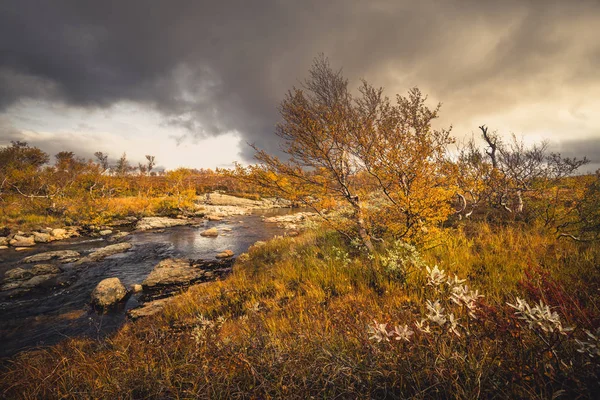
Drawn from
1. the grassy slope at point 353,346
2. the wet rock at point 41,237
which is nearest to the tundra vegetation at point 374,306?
the grassy slope at point 353,346

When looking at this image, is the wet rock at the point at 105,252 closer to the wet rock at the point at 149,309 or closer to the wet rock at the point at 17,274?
the wet rock at the point at 17,274

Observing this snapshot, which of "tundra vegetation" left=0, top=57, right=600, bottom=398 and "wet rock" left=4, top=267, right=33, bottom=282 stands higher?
"tundra vegetation" left=0, top=57, right=600, bottom=398

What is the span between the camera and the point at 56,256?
11.0m

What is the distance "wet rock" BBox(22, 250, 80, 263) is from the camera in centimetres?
1044

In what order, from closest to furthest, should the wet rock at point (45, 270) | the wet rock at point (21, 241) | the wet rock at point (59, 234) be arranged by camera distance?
the wet rock at point (45, 270)
the wet rock at point (21, 241)
the wet rock at point (59, 234)

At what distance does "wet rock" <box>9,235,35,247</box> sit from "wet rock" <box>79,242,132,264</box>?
5062mm

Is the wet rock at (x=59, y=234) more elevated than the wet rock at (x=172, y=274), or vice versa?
the wet rock at (x=59, y=234)

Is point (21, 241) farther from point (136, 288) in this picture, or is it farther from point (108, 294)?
point (108, 294)

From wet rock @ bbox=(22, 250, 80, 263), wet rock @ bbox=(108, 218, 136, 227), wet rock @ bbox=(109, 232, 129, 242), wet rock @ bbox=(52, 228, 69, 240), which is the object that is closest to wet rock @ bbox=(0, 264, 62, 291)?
wet rock @ bbox=(22, 250, 80, 263)

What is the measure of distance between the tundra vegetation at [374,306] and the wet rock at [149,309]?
24.3 inches

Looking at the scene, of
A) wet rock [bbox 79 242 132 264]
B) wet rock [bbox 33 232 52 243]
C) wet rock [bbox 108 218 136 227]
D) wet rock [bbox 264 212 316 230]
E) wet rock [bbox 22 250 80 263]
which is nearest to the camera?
wet rock [bbox 22 250 80 263]

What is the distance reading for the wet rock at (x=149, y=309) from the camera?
19.1ft

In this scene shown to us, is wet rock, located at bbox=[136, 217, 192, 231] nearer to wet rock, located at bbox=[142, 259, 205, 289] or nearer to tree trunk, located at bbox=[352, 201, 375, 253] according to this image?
wet rock, located at bbox=[142, 259, 205, 289]

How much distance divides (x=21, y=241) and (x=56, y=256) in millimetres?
4517
